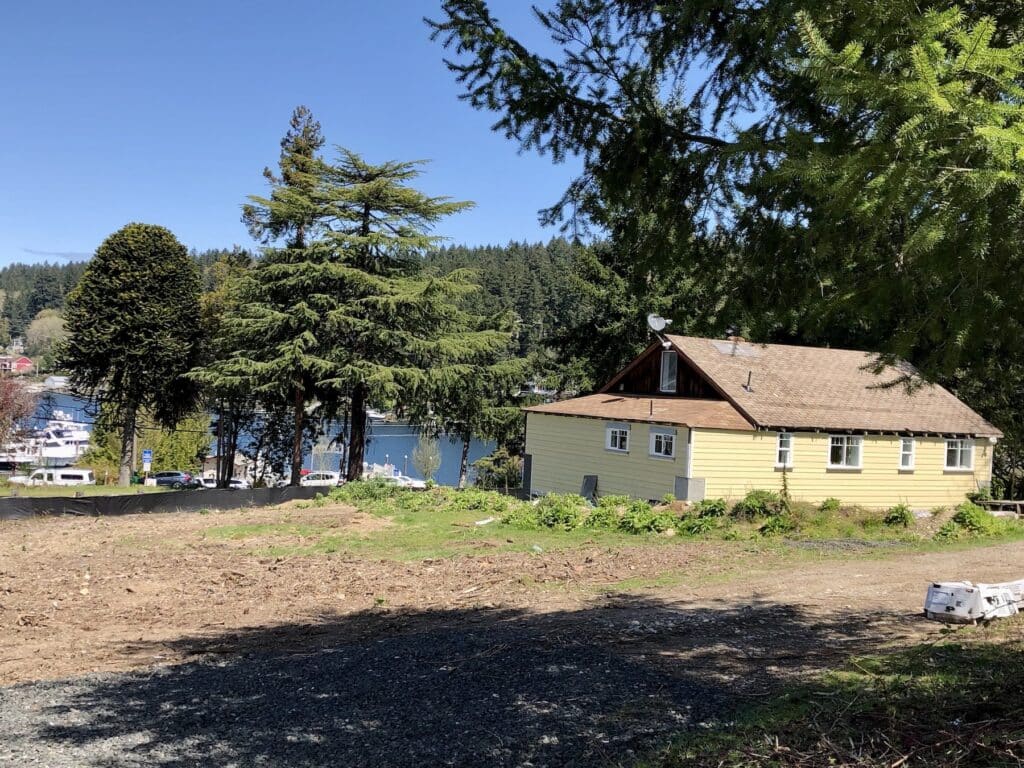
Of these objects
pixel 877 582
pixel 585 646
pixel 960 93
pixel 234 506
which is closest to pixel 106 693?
pixel 585 646

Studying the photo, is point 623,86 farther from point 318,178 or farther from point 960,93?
point 318,178

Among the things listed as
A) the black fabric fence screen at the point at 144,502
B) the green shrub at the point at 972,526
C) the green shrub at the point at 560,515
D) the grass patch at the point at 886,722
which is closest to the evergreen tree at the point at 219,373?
the black fabric fence screen at the point at 144,502

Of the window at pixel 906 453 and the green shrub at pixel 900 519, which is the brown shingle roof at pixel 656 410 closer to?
the green shrub at pixel 900 519

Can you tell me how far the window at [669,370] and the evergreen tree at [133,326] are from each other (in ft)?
68.7

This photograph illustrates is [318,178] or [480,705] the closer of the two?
[480,705]

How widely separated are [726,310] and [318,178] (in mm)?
28596


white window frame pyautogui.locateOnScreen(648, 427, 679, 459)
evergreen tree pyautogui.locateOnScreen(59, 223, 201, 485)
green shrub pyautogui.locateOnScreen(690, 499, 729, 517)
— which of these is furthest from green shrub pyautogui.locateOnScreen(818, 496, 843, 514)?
evergreen tree pyautogui.locateOnScreen(59, 223, 201, 485)

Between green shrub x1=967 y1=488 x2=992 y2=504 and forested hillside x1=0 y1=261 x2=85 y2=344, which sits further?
forested hillside x1=0 y1=261 x2=85 y2=344

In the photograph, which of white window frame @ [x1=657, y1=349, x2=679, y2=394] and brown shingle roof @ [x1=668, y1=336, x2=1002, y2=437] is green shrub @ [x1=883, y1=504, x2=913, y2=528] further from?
white window frame @ [x1=657, y1=349, x2=679, y2=394]

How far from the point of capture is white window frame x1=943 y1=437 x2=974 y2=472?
2506 cm

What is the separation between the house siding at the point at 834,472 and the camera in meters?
22.2

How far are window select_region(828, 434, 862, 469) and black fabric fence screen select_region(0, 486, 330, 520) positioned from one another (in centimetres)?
1660

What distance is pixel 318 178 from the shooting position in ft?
104

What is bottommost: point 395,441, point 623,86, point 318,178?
point 395,441
